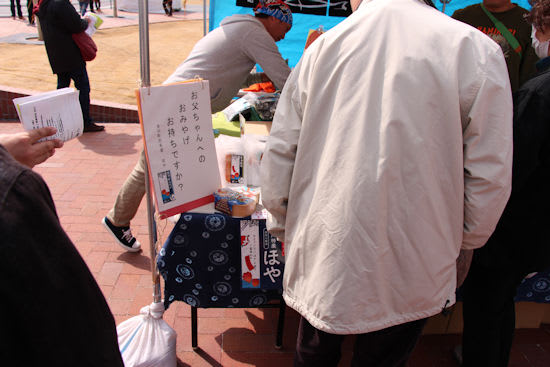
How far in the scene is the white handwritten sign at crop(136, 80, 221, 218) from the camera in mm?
1655

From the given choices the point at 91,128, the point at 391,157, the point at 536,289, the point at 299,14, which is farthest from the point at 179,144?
the point at 91,128

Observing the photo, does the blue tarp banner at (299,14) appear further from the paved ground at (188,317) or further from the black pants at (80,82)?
the paved ground at (188,317)

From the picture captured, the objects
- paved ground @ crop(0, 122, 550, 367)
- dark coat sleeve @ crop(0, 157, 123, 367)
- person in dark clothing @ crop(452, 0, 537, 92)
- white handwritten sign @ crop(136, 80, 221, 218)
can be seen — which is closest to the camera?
dark coat sleeve @ crop(0, 157, 123, 367)

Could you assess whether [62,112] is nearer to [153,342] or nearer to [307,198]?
[307,198]

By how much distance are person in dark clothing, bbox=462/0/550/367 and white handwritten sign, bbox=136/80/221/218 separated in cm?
123

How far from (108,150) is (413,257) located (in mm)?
4205

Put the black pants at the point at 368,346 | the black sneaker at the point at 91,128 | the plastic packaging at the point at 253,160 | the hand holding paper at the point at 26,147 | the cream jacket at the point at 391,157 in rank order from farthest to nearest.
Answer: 1. the black sneaker at the point at 91,128
2. the plastic packaging at the point at 253,160
3. the black pants at the point at 368,346
4. the cream jacket at the point at 391,157
5. the hand holding paper at the point at 26,147

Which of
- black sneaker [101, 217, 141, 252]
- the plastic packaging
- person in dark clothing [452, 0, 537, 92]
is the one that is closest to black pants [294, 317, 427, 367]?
the plastic packaging

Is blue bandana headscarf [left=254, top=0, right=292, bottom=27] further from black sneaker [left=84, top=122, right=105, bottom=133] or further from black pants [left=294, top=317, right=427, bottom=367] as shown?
black sneaker [left=84, top=122, right=105, bottom=133]

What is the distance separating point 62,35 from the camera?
15.2 feet

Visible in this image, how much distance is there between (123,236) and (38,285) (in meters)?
2.33

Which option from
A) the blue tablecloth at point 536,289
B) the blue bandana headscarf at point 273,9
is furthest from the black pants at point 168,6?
the blue tablecloth at point 536,289

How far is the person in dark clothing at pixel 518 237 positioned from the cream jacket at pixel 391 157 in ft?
0.94

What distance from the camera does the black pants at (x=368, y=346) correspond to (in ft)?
4.76
